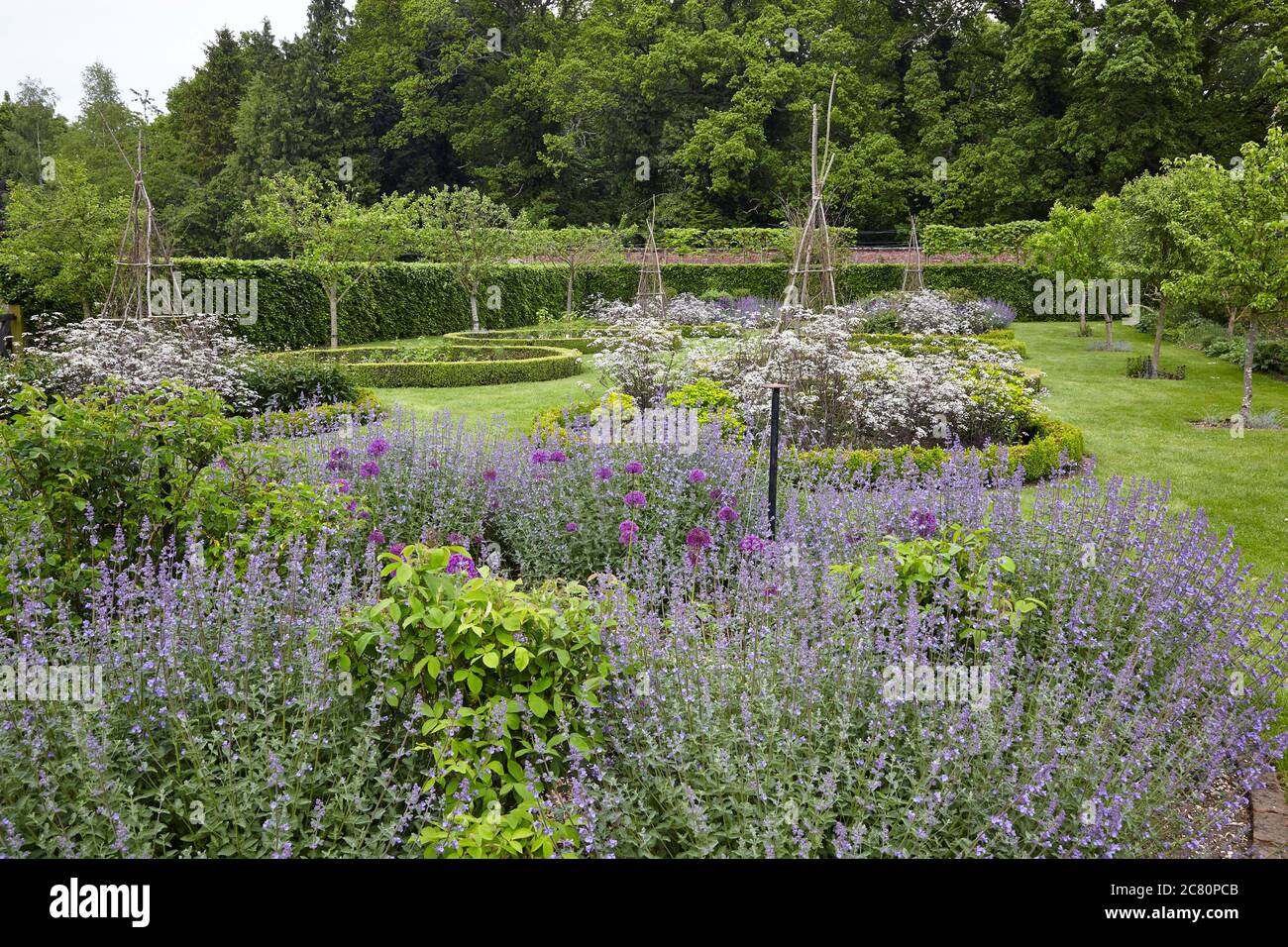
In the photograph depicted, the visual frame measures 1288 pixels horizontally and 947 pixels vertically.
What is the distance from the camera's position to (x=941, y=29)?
113ft

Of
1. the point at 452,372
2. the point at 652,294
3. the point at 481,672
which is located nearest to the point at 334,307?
the point at 452,372

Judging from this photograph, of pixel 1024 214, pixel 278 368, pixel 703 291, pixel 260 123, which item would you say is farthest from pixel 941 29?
pixel 278 368

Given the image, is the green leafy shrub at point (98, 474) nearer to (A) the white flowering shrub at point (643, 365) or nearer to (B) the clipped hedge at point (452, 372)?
(A) the white flowering shrub at point (643, 365)

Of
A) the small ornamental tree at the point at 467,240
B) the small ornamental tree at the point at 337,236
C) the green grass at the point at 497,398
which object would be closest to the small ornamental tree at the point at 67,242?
the small ornamental tree at the point at 337,236

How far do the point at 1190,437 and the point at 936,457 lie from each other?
405 cm

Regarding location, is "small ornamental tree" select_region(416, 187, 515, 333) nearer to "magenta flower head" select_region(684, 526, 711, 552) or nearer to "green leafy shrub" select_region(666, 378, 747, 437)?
"green leafy shrub" select_region(666, 378, 747, 437)

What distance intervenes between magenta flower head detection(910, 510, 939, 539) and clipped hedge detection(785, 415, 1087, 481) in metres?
1.60

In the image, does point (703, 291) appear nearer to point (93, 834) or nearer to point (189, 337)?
point (189, 337)

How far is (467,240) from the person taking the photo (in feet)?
65.9

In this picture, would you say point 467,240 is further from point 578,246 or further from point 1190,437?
point 1190,437

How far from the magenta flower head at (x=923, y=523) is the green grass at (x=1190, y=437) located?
1.09 metres

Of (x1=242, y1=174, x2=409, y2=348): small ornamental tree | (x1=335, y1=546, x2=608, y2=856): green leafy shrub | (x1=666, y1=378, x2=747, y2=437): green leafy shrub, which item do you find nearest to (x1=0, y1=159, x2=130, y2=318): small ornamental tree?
(x1=242, y1=174, x2=409, y2=348): small ornamental tree

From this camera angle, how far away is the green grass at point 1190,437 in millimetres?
6551

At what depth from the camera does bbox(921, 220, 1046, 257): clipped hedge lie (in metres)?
26.1
